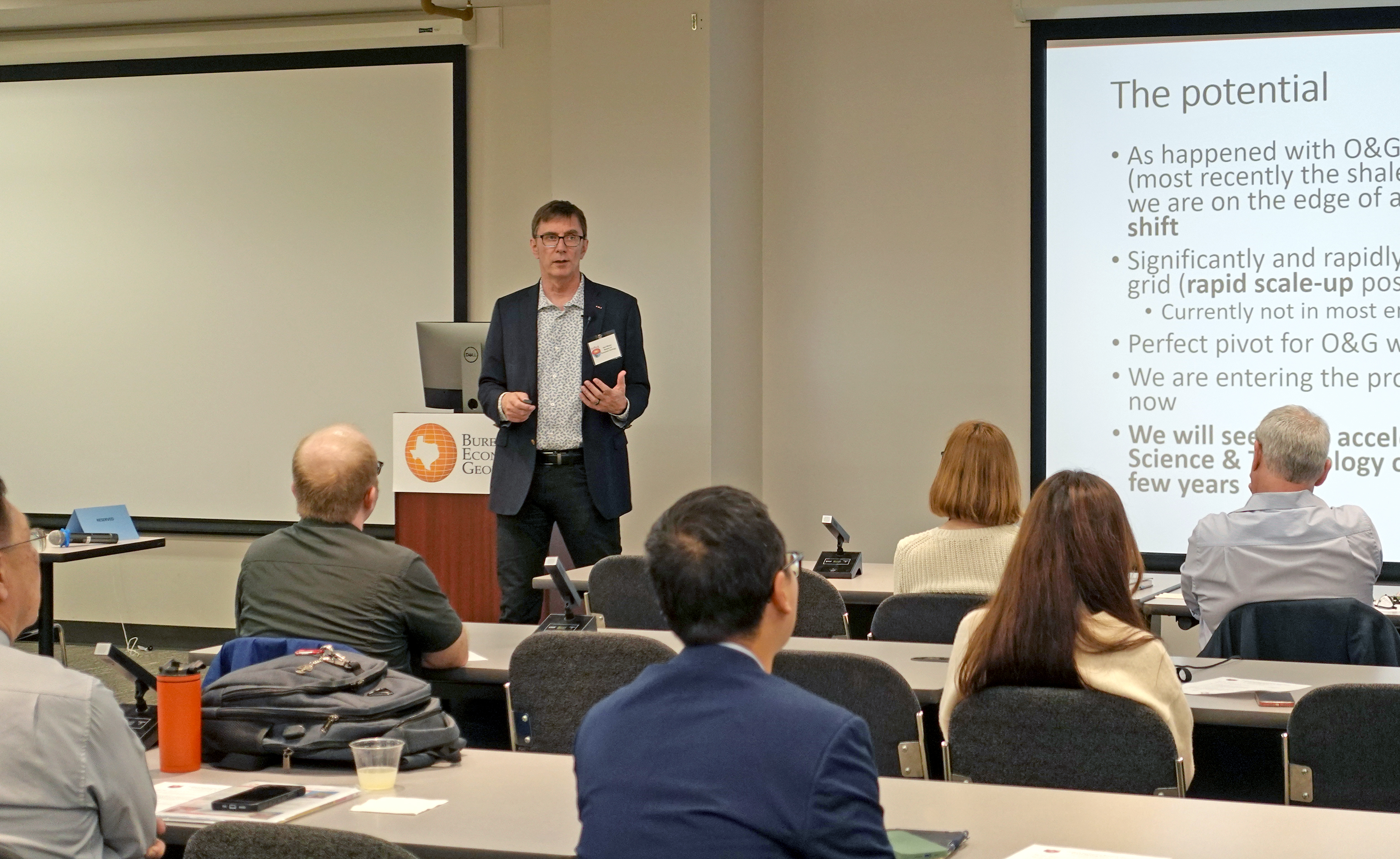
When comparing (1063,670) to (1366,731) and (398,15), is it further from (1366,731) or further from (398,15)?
(398,15)

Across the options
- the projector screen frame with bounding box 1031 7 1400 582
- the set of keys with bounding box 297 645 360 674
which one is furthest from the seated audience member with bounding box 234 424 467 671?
the projector screen frame with bounding box 1031 7 1400 582

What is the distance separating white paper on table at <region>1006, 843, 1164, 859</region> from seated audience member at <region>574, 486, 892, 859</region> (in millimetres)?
477

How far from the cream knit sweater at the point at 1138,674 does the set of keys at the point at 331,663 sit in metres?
1.23

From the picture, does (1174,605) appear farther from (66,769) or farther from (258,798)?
(66,769)

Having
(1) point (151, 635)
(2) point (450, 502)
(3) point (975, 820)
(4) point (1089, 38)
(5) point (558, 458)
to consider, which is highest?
(4) point (1089, 38)

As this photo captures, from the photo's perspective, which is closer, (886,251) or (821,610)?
(821,610)

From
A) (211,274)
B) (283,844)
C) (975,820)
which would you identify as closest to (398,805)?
(283,844)

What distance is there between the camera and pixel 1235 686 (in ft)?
9.39

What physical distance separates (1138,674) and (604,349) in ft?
9.44

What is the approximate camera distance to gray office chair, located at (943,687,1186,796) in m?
2.33

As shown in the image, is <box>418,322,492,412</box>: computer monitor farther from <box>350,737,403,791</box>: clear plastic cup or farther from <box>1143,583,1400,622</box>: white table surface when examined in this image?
<box>350,737,403,791</box>: clear plastic cup

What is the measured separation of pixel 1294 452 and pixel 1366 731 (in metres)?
1.42

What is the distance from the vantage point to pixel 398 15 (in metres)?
6.91

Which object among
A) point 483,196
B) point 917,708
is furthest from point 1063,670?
point 483,196
